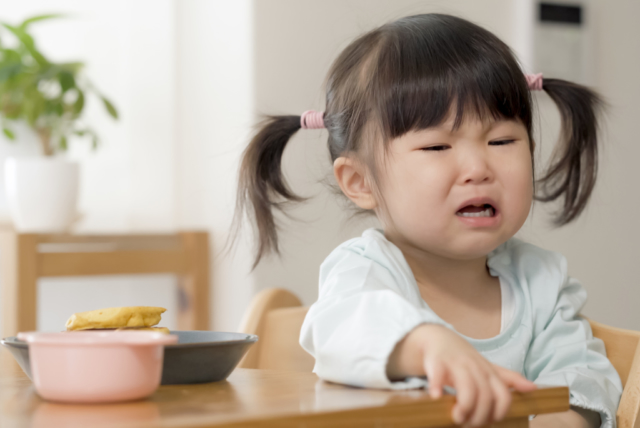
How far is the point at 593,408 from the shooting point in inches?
28.3

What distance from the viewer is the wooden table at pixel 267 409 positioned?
15.7 inches

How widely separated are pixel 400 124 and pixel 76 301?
1476 millimetres

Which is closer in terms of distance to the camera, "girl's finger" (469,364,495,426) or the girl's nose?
"girl's finger" (469,364,495,426)

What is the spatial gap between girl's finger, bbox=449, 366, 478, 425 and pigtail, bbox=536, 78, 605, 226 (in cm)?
58

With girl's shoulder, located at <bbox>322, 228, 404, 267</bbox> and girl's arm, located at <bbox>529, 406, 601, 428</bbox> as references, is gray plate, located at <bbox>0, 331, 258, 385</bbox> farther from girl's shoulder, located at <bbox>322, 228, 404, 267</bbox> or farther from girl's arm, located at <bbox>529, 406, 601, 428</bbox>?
girl's arm, located at <bbox>529, 406, 601, 428</bbox>

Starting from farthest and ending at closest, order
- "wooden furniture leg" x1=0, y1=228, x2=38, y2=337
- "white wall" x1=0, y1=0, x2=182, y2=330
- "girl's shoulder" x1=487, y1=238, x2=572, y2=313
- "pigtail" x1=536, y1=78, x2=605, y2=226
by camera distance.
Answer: "white wall" x1=0, y1=0, x2=182, y2=330 < "wooden furniture leg" x1=0, y1=228, x2=38, y2=337 < "pigtail" x1=536, y1=78, x2=605, y2=226 < "girl's shoulder" x1=487, y1=238, x2=572, y2=313

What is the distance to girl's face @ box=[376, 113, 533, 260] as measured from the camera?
744 mm

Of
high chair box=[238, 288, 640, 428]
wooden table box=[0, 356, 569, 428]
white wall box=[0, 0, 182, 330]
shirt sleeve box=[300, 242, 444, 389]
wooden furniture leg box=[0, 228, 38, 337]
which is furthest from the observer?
white wall box=[0, 0, 182, 330]

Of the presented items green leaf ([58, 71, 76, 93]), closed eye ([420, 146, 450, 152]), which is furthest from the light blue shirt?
green leaf ([58, 71, 76, 93])

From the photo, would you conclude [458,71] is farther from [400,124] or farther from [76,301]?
[76,301]

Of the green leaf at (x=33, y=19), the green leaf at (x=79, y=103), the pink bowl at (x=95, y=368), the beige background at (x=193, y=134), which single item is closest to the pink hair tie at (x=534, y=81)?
the pink bowl at (x=95, y=368)

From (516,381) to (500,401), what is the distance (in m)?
0.03

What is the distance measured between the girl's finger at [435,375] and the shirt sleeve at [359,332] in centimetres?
4

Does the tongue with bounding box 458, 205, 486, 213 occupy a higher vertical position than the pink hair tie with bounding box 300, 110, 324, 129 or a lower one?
lower
